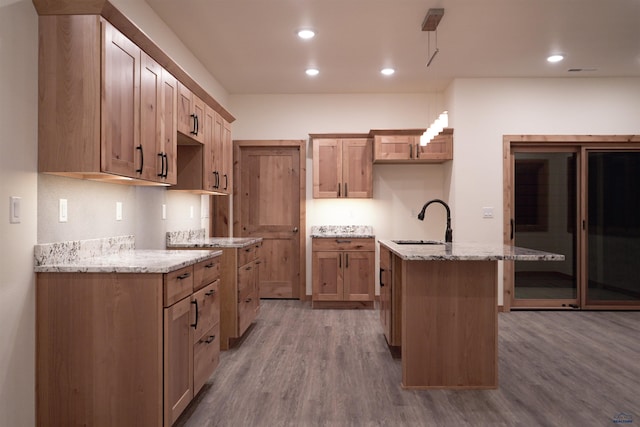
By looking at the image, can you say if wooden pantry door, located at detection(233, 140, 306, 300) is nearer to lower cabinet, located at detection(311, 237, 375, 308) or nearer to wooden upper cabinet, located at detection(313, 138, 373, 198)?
wooden upper cabinet, located at detection(313, 138, 373, 198)

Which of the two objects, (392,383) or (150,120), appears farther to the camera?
(392,383)

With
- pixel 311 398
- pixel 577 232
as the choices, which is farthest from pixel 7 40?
pixel 577 232

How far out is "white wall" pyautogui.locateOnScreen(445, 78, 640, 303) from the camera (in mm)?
5016

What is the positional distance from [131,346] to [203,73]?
3463 mm

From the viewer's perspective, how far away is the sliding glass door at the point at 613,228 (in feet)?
16.6

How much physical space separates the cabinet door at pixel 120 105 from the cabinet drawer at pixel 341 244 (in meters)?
2.99

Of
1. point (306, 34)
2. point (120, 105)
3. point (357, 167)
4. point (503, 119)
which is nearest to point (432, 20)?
point (306, 34)

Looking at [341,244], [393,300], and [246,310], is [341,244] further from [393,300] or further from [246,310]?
[393,300]

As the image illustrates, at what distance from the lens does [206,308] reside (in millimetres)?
2656

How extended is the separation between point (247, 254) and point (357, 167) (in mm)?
2096

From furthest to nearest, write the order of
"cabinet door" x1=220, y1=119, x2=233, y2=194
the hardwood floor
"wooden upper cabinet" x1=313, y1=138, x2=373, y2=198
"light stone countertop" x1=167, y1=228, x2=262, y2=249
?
"wooden upper cabinet" x1=313, y1=138, x2=373, y2=198
"cabinet door" x1=220, y1=119, x2=233, y2=194
"light stone countertop" x1=167, y1=228, x2=262, y2=249
the hardwood floor

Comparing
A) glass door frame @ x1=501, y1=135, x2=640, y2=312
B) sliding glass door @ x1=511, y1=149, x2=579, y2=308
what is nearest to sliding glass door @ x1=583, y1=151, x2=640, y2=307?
glass door frame @ x1=501, y1=135, x2=640, y2=312

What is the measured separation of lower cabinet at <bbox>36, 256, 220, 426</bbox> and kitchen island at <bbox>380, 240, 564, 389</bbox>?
1.51m

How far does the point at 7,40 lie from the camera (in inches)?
73.4
